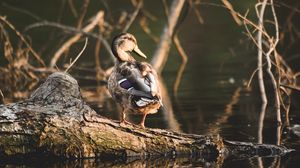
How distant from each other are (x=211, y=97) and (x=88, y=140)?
407 cm

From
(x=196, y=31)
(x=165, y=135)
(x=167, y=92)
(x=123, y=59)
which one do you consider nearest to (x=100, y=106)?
(x=167, y=92)

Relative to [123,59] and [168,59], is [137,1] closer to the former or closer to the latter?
[168,59]

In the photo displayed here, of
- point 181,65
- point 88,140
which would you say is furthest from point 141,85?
point 181,65

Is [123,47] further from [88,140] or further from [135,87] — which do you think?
[88,140]

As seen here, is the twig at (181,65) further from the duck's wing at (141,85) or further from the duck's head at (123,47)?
the duck's wing at (141,85)

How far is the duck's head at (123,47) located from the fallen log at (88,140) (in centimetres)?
97

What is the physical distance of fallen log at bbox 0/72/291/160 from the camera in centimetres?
743

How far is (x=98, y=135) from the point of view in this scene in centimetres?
746

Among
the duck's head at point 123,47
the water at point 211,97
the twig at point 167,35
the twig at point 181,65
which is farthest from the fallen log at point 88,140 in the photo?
the twig at point 167,35

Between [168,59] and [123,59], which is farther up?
[168,59]

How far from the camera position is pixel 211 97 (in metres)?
11.3

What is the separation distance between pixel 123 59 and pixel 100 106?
2771mm

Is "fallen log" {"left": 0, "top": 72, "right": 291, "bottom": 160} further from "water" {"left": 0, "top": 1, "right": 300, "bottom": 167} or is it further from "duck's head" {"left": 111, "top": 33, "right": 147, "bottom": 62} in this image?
"duck's head" {"left": 111, "top": 33, "right": 147, "bottom": 62}

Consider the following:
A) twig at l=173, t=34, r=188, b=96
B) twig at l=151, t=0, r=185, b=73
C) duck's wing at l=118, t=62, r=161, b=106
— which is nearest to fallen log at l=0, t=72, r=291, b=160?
duck's wing at l=118, t=62, r=161, b=106
